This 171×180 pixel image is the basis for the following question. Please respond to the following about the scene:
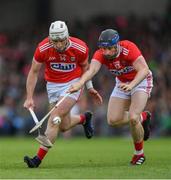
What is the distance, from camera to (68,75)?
14.9 meters

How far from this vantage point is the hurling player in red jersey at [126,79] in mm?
14422

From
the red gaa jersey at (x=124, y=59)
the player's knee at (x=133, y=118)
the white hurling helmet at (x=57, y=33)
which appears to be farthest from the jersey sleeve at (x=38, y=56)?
the player's knee at (x=133, y=118)

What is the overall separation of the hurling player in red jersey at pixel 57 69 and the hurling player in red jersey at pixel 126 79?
368 millimetres

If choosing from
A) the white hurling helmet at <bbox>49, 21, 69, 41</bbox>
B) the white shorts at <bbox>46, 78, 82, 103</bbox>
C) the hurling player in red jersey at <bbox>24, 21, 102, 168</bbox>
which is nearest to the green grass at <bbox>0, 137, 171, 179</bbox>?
the hurling player in red jersey at <bbox>24, 21, 102, 168</bbox>

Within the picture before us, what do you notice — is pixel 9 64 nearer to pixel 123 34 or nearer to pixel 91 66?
pixel 123 34

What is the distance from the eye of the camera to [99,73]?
28469 mm

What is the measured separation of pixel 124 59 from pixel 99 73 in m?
13.7

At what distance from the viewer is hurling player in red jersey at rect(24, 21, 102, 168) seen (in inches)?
564

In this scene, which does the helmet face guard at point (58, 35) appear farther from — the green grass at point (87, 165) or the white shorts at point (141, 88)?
the green grass at point (87, 165)

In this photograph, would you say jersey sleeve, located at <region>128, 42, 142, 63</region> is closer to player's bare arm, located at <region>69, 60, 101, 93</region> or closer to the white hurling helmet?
player's bare arm, located at <region>69, 60, 101, 93</region>

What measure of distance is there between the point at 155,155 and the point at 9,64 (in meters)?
13.2

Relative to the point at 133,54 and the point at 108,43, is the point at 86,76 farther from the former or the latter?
the point at 133,54

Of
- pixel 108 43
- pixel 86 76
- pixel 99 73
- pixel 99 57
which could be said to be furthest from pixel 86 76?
pixel 99 73

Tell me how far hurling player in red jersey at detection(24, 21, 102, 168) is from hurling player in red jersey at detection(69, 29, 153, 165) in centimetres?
37
